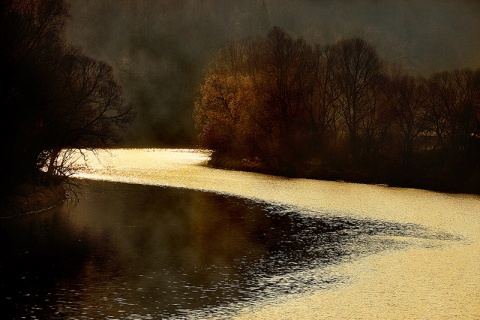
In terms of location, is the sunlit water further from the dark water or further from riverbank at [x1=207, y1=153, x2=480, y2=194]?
riverbank at [x1=207, y1=153, x2=480, y2=194]

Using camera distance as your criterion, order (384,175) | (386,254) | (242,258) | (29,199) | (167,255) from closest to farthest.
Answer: (242,258), (167,255), (386,254), (29,199), (384,175)

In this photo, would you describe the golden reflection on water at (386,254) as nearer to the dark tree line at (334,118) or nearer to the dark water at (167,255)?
the dark water at (167,255)

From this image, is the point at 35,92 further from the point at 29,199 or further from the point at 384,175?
the point at 384,175

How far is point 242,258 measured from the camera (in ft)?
100.0

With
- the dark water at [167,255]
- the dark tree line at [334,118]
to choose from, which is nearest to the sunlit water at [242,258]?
the dark water at [167,255]

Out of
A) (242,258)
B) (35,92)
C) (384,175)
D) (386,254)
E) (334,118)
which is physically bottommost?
(242,258)

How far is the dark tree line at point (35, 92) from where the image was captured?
3769 cm

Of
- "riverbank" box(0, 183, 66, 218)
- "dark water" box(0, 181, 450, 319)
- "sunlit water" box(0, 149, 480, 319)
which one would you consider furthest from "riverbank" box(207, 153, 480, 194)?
"riverbank" box(0, 183, 66, 218)

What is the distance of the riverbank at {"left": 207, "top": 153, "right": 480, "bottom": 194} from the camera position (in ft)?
211

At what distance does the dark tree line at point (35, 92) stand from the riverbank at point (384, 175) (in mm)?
29993

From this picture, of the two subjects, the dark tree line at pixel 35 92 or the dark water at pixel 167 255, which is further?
the dark tree line at pixel 35 92

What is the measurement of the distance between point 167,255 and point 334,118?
5495cm

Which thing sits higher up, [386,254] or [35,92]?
[35,92]

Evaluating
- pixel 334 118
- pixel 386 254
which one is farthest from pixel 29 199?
pixel 334 118
